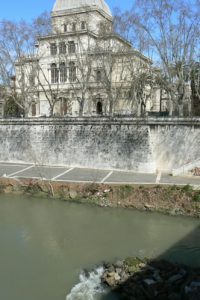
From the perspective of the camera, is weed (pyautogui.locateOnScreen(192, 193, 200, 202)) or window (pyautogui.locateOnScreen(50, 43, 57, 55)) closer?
weed (pyautogui.locateOnScreen(192, 193, 200, 202))

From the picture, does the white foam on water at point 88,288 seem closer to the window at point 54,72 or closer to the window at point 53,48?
the window at point 53,48

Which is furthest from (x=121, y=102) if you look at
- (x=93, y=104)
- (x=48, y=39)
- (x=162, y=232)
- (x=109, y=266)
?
(x=109, y=266)

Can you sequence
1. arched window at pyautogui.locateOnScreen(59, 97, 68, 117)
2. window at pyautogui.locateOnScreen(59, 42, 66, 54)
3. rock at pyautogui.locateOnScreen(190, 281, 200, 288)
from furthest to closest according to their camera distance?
arched window at pyautogui.locateOnScreen(59, 97, 68, 117), window at pyautogui.locateOnScreen(59, 42, 66, 54), rock at pyautogui.locateOnScreen(190, 281, 200, 288)

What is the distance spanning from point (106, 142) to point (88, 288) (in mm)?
13854

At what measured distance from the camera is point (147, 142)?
2284 centimetres

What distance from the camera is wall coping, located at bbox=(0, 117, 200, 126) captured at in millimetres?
22264

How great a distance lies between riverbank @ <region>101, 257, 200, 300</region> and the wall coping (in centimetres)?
1187

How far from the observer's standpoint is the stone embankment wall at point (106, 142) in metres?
A: 22.5

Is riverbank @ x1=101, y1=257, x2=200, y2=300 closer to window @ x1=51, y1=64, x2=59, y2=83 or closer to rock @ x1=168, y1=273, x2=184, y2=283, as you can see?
rock @ x1=168, y1=273, x2=184, y2=283

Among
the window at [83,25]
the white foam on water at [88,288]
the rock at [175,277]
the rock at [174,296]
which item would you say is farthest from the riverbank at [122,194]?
the window at [83,25]

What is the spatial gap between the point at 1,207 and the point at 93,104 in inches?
919

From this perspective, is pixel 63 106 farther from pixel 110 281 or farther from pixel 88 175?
pixel 110 281

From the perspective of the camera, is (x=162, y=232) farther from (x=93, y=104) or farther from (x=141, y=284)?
(x=93, y=104)

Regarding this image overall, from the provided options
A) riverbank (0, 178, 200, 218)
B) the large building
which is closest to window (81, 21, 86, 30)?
the large building
